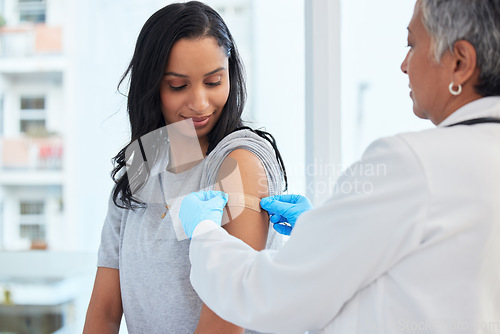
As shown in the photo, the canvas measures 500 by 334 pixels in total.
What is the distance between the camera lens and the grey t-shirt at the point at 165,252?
1.09m

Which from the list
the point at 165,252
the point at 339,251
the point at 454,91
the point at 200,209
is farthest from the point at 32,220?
the point at 454,91

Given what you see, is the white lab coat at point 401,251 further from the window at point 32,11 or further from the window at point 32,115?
the window at point 32,11

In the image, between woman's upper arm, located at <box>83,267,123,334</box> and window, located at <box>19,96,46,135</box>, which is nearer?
woman's upper arm, located at <box>83,267,123,334</box>

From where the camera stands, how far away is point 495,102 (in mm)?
778

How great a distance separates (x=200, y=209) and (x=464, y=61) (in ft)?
1.97

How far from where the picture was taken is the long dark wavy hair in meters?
1.12

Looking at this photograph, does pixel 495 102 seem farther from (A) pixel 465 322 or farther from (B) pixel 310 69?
(B) pixel 310 69

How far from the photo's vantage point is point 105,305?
4.16 feet

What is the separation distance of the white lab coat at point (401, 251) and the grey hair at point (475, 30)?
0.05 meters

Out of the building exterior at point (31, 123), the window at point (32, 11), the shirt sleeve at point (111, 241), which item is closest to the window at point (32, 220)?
the building exterior at point (31, 123)

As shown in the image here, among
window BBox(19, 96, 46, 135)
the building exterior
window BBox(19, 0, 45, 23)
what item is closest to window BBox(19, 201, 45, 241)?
the building exterior

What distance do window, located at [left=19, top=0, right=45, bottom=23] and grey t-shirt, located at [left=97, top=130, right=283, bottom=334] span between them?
1.55 meters

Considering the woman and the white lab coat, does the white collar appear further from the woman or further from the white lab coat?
the woman

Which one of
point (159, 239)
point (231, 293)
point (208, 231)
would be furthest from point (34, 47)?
A: point (231, 293)
